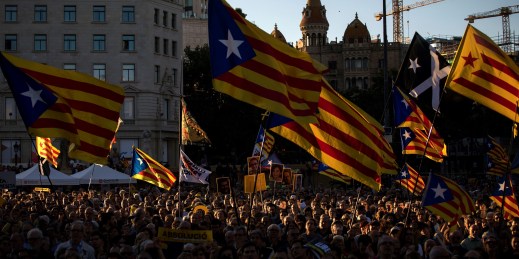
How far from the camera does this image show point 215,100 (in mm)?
81188

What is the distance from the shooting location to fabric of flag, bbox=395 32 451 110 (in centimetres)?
1677

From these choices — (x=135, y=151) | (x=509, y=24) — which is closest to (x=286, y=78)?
(x=135, y=151)

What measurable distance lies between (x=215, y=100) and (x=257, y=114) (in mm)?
4743

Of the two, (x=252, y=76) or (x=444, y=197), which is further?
(x=444, y=197)

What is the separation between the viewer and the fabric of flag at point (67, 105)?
16.0 meters

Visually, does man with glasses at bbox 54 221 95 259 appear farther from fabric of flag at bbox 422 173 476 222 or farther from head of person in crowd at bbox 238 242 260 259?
fabric of flag at bbox 422 173 476 222

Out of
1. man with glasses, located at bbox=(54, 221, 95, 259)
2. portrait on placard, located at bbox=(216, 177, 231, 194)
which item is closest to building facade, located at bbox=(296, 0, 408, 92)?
portrait on placard, located at bbox=(216, 177, 231, 194)

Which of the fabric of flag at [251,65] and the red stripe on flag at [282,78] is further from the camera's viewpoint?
the red stripe on flag at [282,78]

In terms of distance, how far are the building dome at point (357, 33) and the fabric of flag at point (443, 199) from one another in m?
141

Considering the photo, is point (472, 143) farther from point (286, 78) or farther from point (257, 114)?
point (286, 78)

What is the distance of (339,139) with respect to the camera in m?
15.4

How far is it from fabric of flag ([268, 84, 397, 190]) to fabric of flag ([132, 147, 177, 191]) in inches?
452

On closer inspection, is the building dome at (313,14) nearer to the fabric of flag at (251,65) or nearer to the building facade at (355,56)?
the building facade at (355,56)

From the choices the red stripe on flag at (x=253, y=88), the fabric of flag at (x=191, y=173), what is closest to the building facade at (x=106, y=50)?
the fabric of flag at (x=191, y=173)
